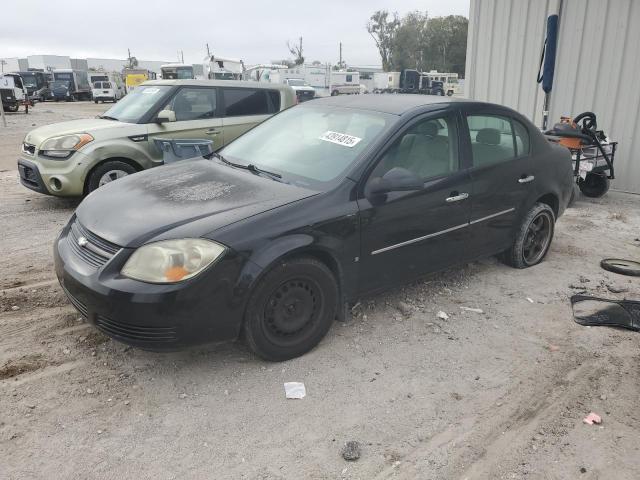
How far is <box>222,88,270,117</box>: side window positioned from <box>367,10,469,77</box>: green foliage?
198 ft

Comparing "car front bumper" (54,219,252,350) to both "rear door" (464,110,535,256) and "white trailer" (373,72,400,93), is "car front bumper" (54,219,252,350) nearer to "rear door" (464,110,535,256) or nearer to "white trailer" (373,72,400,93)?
"rear door" (464,110,535,256)

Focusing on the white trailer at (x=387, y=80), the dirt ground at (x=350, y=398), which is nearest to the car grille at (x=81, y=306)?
the dirt ground at (x=350, y=398)

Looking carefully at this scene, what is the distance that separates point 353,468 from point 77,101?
50154mm

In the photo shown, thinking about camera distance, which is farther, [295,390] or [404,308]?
[404,308]

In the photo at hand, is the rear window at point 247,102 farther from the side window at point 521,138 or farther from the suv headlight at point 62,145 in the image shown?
the side window at point 521,138

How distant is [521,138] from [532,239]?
3.31 feet

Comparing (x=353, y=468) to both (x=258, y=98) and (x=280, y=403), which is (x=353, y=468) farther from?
(x=258, y=98)

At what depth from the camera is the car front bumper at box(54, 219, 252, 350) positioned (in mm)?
2783

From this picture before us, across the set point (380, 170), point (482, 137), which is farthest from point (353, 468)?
point (482, 137)

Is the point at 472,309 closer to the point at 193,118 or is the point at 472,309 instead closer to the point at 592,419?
the point at 592,419

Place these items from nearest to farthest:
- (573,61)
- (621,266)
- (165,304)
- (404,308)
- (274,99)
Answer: (165,304) → (404,308) → (621,266) → (274,99) → (573,61)

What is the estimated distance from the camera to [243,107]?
25.1 feet

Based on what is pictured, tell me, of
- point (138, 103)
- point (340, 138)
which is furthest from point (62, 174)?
point (340, 138)

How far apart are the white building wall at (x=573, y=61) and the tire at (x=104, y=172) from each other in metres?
7.11
